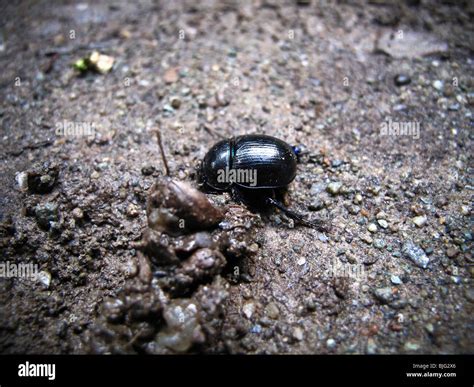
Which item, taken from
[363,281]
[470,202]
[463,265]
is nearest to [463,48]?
[470,202]

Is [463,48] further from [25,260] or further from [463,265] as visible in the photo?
[25,260]

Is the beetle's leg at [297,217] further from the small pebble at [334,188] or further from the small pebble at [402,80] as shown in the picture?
the small pebble at [402,80]

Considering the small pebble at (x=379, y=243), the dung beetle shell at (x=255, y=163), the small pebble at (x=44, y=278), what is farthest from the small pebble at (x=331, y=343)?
the small pebble at (x=44, y=278)

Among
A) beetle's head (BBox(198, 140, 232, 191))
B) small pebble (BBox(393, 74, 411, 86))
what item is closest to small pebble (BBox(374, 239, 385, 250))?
beetle's head (BBox(198, 140, 232, 191))

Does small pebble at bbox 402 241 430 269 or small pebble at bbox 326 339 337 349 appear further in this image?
small pebble at bbox 402 241 430 269

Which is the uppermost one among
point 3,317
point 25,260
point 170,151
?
point 170,151

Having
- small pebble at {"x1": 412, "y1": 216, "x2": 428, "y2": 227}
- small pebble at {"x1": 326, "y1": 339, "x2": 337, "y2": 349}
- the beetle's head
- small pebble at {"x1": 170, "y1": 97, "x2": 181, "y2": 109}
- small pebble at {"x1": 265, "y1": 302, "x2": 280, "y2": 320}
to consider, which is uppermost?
small pebble at {"x1": 170, "y1": 97, "x2": 181, "y2": 109}

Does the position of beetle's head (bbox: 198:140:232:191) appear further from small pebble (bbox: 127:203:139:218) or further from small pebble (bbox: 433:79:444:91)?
small pebble (bbox: 433:79:444:91)
